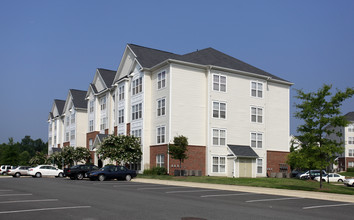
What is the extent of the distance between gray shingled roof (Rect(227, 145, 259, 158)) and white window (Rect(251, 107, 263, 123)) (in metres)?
3.74

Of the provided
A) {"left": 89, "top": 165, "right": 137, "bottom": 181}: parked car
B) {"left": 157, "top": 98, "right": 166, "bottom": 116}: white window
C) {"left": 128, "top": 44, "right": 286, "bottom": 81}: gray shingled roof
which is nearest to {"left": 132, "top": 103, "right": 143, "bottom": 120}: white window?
{"left": 157, "top": 98, "right": 166, "bottom": 116}: white window

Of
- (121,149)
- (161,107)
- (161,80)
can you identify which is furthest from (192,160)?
(161,80)

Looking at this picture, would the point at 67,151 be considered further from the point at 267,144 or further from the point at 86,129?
the point at 267,144

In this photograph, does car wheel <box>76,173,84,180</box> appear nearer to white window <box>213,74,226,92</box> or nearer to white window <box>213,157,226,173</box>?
white window <box>213,157,226,173</box>

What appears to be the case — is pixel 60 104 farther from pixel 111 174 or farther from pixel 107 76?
pixel 111 174

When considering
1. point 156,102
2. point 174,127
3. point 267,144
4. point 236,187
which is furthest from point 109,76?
point 236,187

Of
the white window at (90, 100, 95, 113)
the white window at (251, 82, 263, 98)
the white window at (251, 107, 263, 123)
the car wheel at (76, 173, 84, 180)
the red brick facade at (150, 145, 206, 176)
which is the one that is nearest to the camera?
the car wheel at (76, 173, 84, 180)

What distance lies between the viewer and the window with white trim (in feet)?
140

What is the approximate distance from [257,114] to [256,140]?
3063 mm

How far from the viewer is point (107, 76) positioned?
5978cm

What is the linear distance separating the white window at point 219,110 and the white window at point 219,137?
1639 millimetres

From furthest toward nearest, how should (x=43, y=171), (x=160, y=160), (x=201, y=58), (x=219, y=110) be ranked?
(x=201, y=58), (x=43, y=171), (x=219, y=110), (x=160, y=160)

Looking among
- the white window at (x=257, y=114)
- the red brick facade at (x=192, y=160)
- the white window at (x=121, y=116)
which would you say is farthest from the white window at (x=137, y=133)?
the white window at (x=257, y=114)

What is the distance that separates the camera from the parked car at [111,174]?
33.3 metres
